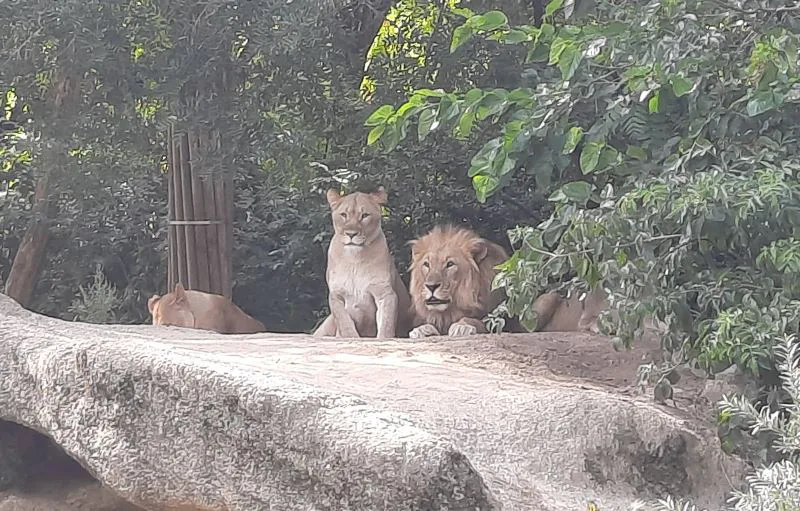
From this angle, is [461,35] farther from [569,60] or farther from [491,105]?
[569,60]

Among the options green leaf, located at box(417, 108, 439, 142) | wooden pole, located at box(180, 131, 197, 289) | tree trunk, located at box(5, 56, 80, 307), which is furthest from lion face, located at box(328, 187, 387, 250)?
green leaf, located at box(417, 108, 439, 142)

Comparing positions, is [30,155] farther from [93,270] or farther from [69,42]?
[93,270]

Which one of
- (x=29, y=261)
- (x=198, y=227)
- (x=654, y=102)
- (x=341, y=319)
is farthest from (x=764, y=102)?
(x=29, y=261)

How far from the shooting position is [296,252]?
8836mm

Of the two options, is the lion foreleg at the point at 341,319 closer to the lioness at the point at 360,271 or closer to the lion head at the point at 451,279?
the lioness at the point at 360,271

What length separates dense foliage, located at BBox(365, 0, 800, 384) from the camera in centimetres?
333

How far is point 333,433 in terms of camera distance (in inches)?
114

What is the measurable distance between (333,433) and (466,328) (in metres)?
3.56

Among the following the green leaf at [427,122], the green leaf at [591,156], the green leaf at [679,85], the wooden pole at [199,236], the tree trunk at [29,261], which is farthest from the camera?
the tree trunk at [29,261]

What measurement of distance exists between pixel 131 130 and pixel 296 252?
7.17 ft

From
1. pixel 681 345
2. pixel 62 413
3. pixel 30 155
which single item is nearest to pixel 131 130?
pixel 30 155

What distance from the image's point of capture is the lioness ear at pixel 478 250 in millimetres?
6848

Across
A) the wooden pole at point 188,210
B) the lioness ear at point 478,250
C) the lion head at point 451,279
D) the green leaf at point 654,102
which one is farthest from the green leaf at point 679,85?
the wooden pole at point 188,210

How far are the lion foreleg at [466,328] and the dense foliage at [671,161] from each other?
226 centimetres
